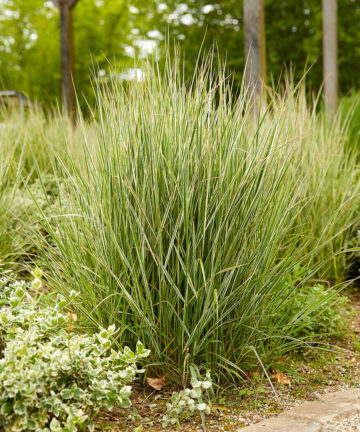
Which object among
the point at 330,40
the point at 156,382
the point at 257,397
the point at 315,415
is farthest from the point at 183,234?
the point at 330,40

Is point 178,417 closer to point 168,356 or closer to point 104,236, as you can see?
point 168,356

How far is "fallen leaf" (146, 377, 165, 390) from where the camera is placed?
1.98 m

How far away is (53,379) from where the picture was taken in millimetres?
1602

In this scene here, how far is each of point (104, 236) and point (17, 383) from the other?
687 mm

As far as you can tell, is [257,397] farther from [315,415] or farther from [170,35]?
[170,35]

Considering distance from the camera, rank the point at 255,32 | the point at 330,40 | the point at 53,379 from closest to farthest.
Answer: the point at 53,379 → the point at 255,32 → the point at 330,40

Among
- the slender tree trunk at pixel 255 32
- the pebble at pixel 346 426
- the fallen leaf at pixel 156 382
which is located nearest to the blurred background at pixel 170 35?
the slender tree trunk at pixel 255 32

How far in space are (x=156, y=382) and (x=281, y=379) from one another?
532 mm

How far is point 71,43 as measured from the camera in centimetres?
729

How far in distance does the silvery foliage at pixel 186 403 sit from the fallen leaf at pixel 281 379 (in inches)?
16.3

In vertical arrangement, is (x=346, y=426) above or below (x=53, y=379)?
below

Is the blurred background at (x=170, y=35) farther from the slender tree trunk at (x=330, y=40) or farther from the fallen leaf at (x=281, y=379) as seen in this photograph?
the fallen leaf at (x=281, y=379)

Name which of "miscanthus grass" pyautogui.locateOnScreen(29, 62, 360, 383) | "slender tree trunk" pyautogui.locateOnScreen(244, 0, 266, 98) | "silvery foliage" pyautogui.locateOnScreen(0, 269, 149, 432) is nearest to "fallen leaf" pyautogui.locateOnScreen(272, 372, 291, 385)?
"miscanthus grass" pyautogui.locateOnScreen(29, 62, 360, 383)

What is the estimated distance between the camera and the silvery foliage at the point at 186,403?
5.73 feet
